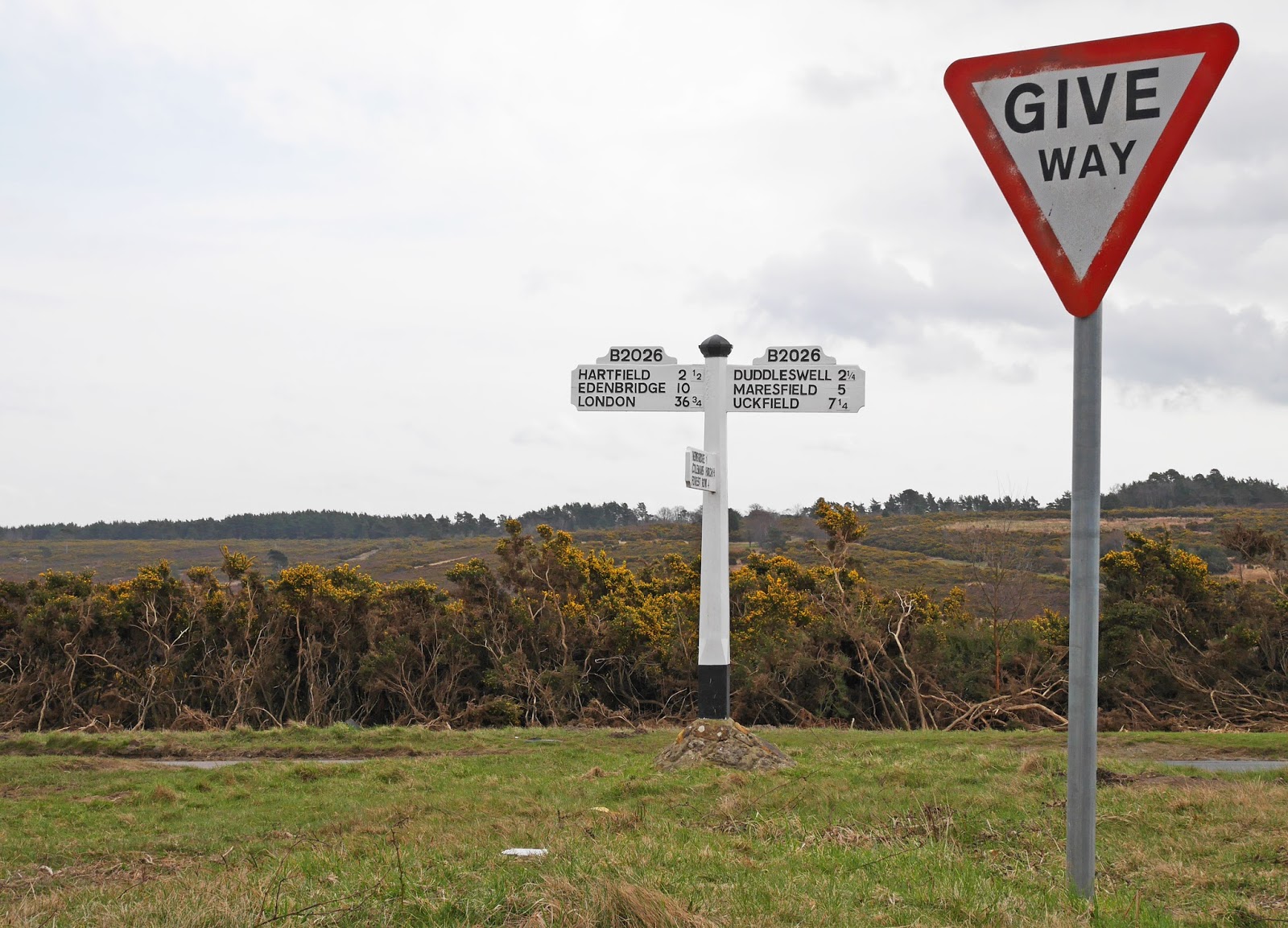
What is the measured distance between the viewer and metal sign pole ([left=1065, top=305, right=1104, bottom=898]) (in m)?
3.68

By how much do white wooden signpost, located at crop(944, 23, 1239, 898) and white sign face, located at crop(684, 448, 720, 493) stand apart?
8.01m

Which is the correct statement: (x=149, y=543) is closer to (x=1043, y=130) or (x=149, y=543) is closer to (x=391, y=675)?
(x=391, y=675)

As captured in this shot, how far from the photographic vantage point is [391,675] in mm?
21891

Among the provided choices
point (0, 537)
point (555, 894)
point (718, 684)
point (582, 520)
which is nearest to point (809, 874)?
point (555, 894)

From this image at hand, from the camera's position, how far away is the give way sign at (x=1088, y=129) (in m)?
3.78

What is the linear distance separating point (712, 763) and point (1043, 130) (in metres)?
8.20

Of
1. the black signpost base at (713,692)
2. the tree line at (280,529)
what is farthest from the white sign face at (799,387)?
the tree line at (280,529)

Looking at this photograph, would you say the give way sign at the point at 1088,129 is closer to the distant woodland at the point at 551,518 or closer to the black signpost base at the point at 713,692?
the black signpost base at the point at 713,692

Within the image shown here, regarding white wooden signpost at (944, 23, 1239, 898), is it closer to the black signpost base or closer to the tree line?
the black signpost base

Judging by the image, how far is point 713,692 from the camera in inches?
480

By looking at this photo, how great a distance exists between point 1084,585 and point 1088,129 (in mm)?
1577

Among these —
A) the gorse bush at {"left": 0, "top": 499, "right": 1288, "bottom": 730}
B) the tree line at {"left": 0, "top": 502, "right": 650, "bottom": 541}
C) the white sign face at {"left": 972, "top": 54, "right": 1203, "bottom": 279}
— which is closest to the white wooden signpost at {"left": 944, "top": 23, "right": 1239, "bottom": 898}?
the white sign face at {"left": 972, "top": 54, "right": 1203, "bottom": 279}

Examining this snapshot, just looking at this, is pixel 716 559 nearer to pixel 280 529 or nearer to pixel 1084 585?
pixel 1084 585

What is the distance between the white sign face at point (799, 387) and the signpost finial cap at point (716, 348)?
0.83 feet
